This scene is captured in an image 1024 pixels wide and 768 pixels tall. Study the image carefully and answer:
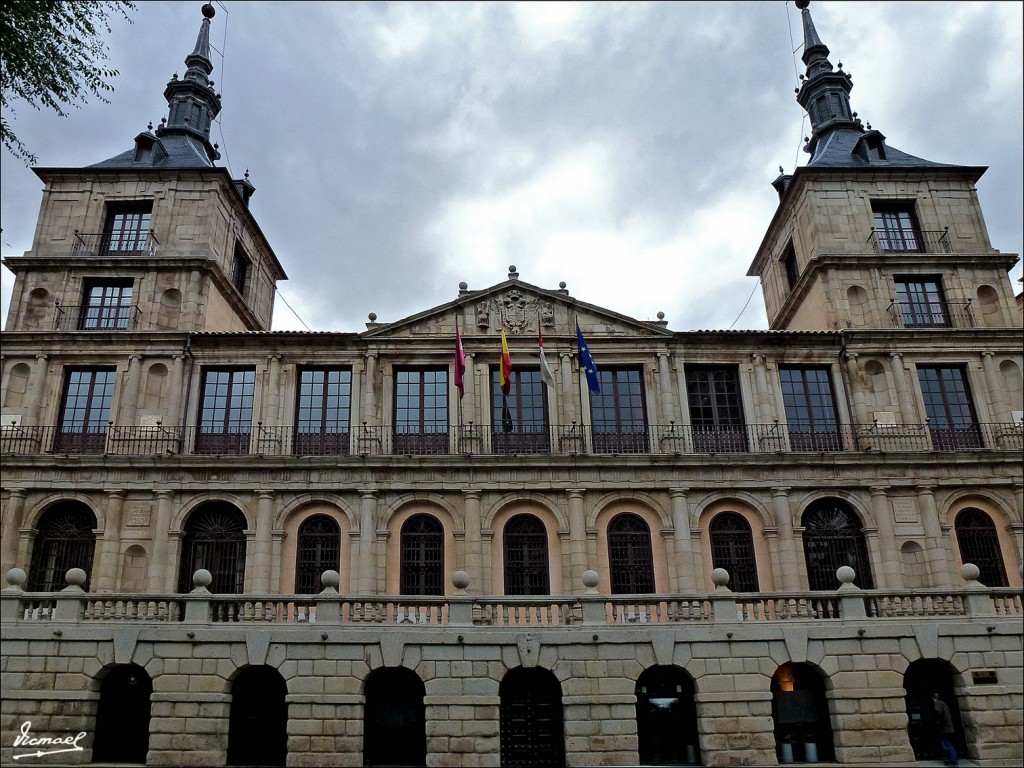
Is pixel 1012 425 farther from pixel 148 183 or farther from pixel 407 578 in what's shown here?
pixel 148 183

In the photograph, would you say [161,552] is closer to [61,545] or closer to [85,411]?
[61,545]

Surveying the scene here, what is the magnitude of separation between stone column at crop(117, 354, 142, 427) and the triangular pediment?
7303 millimetres

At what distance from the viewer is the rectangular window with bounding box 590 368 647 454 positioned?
24797 mm

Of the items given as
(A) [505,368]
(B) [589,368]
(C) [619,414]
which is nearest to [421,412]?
(A) [505,368]

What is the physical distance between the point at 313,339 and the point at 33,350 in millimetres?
8899

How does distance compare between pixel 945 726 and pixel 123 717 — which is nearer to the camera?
pixel 945 726

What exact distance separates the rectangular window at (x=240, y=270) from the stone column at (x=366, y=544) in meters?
11.9

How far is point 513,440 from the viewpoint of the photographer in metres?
24.7

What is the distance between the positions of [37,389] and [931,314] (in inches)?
1166

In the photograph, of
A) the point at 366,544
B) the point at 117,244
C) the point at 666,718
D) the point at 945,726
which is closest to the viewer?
the point at 945,726

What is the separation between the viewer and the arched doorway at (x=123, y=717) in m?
18.0

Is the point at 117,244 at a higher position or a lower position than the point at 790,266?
lower

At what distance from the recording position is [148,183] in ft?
92.1

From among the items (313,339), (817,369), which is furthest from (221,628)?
(817,369)
